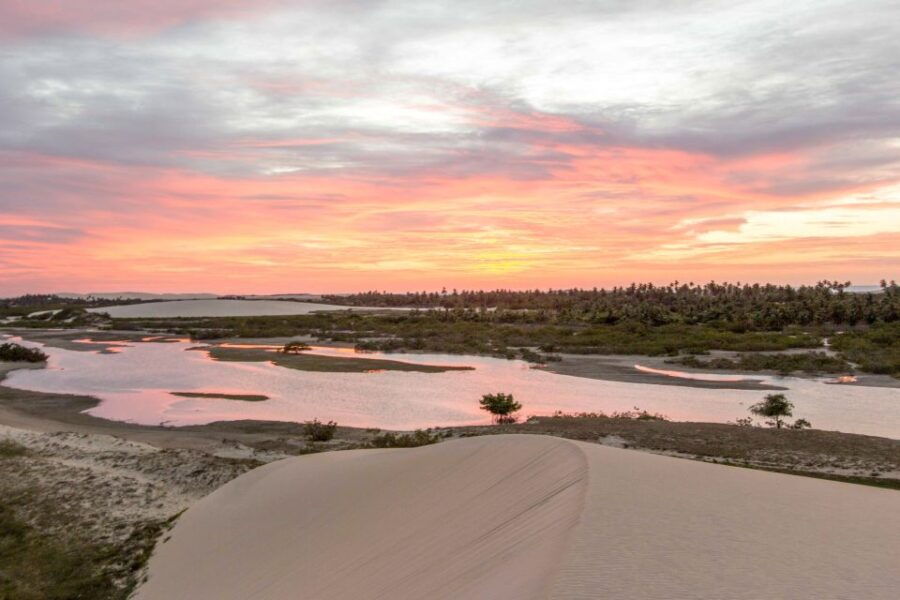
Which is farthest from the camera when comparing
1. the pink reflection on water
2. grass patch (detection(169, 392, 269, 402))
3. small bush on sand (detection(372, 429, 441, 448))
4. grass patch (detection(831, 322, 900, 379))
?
the pink reflection on water

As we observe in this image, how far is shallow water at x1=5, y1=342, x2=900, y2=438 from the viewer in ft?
90.1

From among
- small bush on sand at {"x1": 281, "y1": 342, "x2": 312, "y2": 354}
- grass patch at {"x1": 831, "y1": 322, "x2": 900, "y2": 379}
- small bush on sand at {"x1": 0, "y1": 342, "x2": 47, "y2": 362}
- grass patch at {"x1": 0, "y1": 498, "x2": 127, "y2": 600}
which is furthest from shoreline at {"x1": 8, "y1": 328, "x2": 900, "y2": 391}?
grass patch at {"x1": 0, "y1": 498, "x2": 127, "y2": 600}

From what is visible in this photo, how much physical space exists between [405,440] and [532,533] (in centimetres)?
1262

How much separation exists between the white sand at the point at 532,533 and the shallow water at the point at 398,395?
44.1 ft

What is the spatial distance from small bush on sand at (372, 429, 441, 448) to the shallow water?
4899 millimetres

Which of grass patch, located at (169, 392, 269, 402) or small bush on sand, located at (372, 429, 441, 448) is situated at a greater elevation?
small bush on sand, located at (372, 429, 441, 448)

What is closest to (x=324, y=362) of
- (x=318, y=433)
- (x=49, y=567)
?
(x=318, y=433)

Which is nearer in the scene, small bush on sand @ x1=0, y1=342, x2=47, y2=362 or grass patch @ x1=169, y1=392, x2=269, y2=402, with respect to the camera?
grass patch @ x1=169, y1=392, x2=269, y2=402

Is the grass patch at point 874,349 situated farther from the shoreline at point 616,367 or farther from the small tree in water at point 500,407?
the small tree in water at point 500,407

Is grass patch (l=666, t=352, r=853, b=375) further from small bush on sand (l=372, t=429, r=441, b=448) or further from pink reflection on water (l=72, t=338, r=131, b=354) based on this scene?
pink reflection on water (l=72, t=338, r=131, b=354)

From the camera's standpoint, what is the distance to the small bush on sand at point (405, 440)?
19.3 metres

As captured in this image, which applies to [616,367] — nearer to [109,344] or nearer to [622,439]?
[622,439]

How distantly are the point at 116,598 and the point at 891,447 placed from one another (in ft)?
68.4

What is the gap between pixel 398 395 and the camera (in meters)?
33.3
